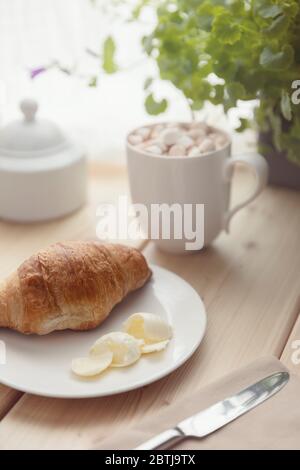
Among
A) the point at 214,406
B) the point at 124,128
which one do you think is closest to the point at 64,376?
the point at 214,406

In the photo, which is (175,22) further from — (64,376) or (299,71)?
(64,376)

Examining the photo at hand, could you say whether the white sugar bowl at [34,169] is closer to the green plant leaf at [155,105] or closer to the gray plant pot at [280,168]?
the green plant leaf at [155,105]

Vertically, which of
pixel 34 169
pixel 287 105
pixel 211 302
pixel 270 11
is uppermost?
pixel 270 11

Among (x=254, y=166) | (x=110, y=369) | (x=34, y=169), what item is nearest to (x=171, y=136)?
(x=254, y=166)

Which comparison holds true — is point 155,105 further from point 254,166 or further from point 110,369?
point 110,369

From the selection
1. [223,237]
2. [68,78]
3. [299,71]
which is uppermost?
[299,71]

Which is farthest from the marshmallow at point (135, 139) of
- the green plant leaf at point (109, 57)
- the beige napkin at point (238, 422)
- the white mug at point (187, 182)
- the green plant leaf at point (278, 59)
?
the beige napkin at point (238, 422)

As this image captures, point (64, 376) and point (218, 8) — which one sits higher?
point (218, 8)
